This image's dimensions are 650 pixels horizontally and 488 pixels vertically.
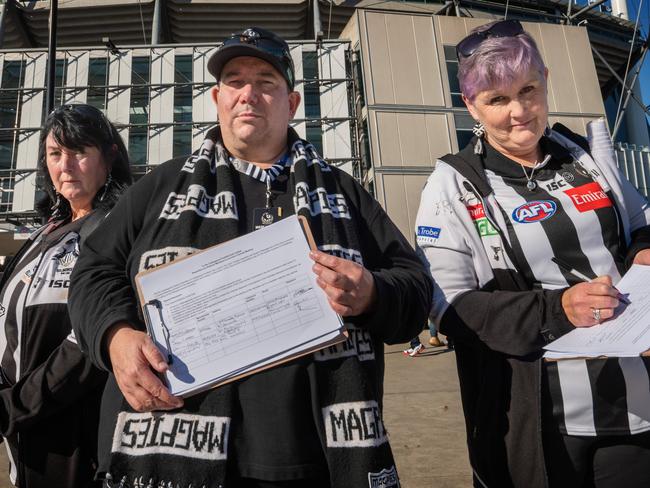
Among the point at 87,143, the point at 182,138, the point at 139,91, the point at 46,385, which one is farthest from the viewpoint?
the point at 139,91

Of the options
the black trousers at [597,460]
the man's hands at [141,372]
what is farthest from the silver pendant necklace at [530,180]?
the man's hands at [141,372]

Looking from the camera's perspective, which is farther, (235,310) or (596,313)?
(596,313)

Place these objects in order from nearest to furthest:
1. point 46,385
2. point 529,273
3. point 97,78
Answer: point 529,273
point 46,385
point 97,78

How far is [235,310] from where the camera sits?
1.29 meters

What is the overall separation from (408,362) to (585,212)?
789cm

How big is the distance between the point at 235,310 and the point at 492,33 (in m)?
1.41

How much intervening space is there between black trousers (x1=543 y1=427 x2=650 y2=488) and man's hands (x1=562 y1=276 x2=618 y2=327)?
38cm

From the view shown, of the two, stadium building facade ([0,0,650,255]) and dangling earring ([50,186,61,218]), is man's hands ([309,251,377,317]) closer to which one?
dangling earring ([50,186,61,218])

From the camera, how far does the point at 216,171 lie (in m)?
1.62

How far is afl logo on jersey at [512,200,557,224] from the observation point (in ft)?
5.52

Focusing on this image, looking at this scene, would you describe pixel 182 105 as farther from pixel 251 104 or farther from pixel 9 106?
pixel 251 104

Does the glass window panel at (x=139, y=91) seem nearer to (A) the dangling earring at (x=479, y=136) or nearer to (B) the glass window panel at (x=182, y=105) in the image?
(B) the glass window panel at (x=182, y=105)

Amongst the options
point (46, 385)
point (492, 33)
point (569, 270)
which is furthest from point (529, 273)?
point (46, 385)

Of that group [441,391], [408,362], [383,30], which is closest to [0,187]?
[383,30]
